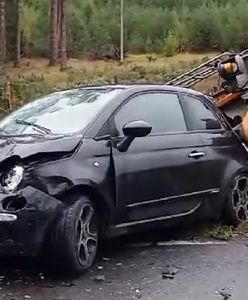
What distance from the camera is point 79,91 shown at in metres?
7.83

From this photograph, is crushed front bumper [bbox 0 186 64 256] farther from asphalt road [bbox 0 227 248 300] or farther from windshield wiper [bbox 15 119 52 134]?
windshield wiper [bbox 15 119 52 134]

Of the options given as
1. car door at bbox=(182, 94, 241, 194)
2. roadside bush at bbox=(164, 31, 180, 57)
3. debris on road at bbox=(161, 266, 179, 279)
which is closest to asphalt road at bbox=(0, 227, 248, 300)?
debris on road at bbox=(161, 266, 179, 279)

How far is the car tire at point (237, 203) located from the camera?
821 cm

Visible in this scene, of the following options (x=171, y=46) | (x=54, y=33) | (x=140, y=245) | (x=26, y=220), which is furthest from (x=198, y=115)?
(x=171, y=46)

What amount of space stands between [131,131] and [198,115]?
143 centimetres

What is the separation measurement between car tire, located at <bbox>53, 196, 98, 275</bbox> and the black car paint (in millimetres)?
84

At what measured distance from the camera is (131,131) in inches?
272

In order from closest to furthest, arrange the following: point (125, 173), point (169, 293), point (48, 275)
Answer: point (169, 293)
point (48, 275)
point (125, 173)

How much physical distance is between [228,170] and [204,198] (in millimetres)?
518

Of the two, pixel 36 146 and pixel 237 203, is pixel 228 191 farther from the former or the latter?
pixel 36 146

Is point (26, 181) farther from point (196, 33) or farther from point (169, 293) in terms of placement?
point (196, 33)

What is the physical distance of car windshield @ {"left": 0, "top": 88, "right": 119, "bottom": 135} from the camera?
700 centimetres

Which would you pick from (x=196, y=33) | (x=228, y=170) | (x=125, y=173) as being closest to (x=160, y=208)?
(x=125, y=173)

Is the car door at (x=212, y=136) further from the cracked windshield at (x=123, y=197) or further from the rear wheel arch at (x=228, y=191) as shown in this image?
the rear wheel arch at (x=228, y=191)
